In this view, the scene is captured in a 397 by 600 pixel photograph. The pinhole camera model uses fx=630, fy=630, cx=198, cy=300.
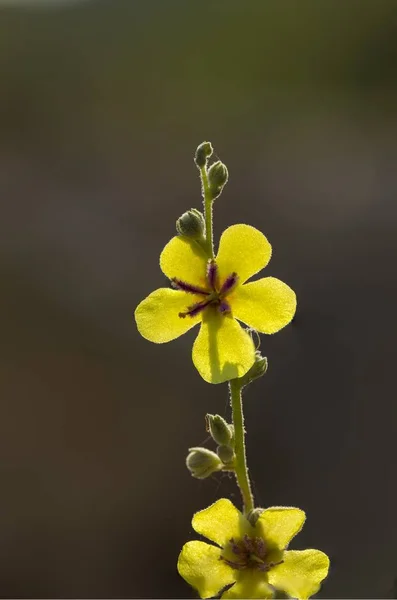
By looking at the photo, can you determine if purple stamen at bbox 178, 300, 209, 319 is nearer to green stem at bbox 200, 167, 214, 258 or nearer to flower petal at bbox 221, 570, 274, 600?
green stem at bbox 200, 167, 214, 258

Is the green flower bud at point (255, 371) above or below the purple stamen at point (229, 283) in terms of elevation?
below

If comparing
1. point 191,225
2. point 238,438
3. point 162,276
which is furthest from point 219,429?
point 162,276

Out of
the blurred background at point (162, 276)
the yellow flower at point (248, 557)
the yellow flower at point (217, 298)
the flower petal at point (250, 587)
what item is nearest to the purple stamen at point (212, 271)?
the yellow flower at point (217, 298)

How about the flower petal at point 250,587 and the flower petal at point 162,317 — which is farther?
the flower petal at point 162,317

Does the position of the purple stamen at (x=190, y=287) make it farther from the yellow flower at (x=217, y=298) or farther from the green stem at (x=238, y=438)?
the green stem at (x=238, y=438)

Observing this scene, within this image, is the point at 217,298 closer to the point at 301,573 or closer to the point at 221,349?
the point at 221,349

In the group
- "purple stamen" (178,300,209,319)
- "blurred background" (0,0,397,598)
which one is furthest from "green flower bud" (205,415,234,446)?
"blurred background" (0,0,397,598)

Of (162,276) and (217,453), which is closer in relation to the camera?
(217,453)

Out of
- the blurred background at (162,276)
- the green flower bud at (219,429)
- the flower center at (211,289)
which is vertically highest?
the blurred background at (162,276)
